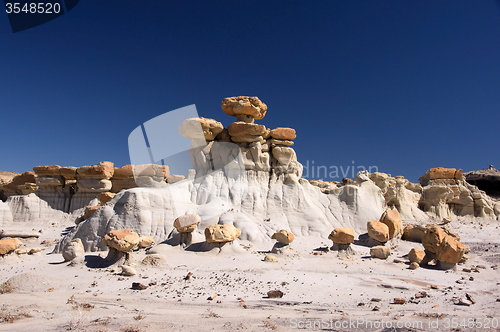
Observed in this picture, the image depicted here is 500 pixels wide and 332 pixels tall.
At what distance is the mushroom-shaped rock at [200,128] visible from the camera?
44.9 ft

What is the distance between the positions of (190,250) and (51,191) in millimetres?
17591

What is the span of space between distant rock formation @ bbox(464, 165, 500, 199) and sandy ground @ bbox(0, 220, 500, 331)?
2993 cm

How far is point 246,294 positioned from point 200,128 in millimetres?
9281

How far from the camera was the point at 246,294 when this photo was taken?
5641 mm

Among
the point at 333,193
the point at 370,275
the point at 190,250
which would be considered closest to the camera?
the point at 370,275

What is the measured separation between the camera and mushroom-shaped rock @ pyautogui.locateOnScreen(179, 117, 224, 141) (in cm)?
1369

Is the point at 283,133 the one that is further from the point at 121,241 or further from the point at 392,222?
the point at 121,241

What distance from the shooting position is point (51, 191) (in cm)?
2189

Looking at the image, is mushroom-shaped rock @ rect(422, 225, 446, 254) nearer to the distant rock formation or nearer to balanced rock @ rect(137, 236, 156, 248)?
balanced rock @ rect(137, 236, 156, 248)

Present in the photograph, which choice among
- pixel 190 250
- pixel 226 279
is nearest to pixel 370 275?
pixel 226 279

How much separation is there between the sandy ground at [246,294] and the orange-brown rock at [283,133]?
→ 6.44 meters

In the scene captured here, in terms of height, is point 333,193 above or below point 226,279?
above

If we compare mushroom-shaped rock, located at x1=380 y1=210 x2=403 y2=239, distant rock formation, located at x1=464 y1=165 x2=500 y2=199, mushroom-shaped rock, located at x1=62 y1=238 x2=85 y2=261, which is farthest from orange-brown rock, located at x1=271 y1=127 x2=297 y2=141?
distant rock formation, located at x1=464 y1=165 x2=500 y2=199

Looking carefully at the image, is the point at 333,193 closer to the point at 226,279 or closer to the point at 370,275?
the point at 370,275
